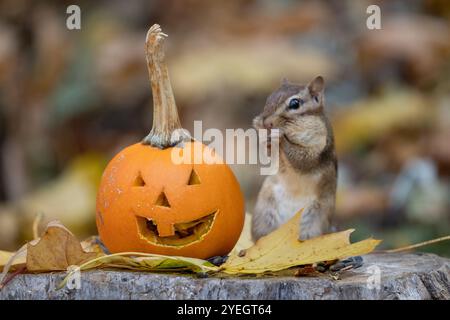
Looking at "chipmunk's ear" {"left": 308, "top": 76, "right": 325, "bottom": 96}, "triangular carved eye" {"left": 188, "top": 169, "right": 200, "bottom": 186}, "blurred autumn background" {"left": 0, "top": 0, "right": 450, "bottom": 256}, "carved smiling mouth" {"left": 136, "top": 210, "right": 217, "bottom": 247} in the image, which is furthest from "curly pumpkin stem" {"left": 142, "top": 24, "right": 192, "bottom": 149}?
"blurred autumn background" {"left": 0, "top": 0, "right": 450, "bottom": 256}

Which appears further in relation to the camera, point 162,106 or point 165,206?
point 162,106

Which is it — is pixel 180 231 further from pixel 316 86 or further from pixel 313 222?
pixel 316 86

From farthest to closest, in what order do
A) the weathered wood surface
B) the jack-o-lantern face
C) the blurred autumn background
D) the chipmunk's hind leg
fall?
1. the blurred autumn background
2. the chipmunk's hind leg
3. the jack-o-lantern face
4. the weathered wood surface

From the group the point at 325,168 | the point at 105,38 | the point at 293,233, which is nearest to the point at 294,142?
the point at 325,168

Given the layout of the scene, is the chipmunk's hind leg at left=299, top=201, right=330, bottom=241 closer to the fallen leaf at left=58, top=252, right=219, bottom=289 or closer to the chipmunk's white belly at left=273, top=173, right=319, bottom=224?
the chipmunk's white belly at left=273, top=173, right=319, bottom=224

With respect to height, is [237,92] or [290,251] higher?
[237,92]

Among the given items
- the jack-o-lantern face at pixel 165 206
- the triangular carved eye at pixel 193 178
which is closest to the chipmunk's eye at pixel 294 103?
the jack-o-lantern face at pixel 165 206

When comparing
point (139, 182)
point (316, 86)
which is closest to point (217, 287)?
point (139, 182)

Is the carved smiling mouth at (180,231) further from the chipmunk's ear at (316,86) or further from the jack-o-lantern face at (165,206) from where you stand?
the chipmunk's ear at (316,86)
